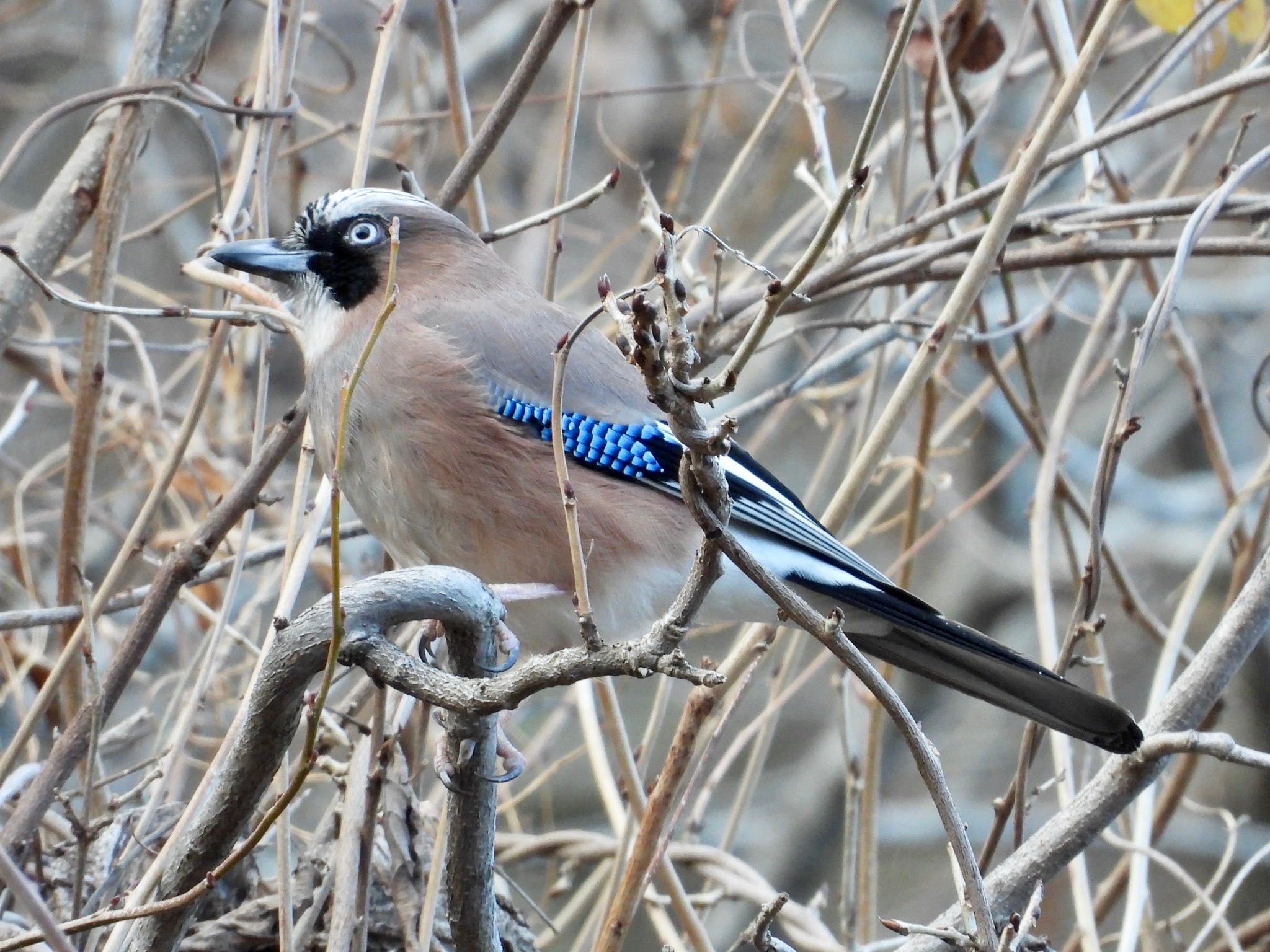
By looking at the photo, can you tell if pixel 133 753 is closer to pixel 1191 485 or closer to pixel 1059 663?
pixel 1059 663

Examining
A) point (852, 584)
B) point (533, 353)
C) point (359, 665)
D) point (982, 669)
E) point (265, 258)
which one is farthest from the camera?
point (533, 353)

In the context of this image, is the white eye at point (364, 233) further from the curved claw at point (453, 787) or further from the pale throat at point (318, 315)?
the curved claw at point (453, 787)

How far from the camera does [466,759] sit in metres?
1.92

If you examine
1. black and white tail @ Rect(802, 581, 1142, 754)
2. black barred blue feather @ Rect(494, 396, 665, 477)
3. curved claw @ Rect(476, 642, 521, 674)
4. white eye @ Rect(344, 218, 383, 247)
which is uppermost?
white eye @ Rect(344, 218, 383, 247)

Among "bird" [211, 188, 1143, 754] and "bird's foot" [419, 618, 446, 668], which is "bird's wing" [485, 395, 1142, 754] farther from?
"bird's foot" [419, 618, 446, 668]

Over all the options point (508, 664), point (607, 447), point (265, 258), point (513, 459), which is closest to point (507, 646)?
point (508, 664)

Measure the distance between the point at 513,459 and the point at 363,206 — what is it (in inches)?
24.3

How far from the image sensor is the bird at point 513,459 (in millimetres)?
2639

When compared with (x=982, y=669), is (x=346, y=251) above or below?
above

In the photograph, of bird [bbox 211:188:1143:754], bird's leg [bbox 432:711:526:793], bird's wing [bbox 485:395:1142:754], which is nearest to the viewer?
bird's leg [bbox 432:711:526:793]

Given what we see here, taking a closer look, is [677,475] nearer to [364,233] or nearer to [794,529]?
[794,529]

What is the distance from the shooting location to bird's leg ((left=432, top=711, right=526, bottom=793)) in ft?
6.32

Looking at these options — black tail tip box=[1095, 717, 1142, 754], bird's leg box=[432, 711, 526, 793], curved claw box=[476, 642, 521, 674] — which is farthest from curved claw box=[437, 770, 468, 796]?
black tail tip box=[1095, 717, 1142, 754]

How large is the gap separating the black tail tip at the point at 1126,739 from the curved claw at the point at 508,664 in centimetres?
91
